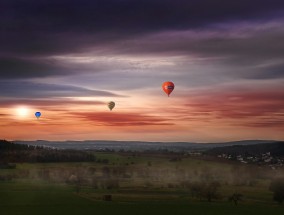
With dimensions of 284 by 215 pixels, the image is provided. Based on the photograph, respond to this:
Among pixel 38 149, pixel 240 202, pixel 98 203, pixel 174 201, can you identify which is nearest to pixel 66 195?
pixel 98 203

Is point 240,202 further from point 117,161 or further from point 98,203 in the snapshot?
point 117,161

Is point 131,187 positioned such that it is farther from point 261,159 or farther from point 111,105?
point 261,159

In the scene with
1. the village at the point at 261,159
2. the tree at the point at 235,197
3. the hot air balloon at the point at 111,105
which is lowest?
the tree at the point at 235,197

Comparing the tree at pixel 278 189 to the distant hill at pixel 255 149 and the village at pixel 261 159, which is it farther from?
the distant hill at pixel 255 149

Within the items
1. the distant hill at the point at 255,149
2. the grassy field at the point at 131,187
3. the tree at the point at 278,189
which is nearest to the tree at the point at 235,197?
the grassy field at the point at 131,187

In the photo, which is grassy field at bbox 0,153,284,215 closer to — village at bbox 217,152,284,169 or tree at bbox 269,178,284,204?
tree at bbox 269,178,284,204

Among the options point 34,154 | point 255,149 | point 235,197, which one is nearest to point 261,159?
point 255,149
